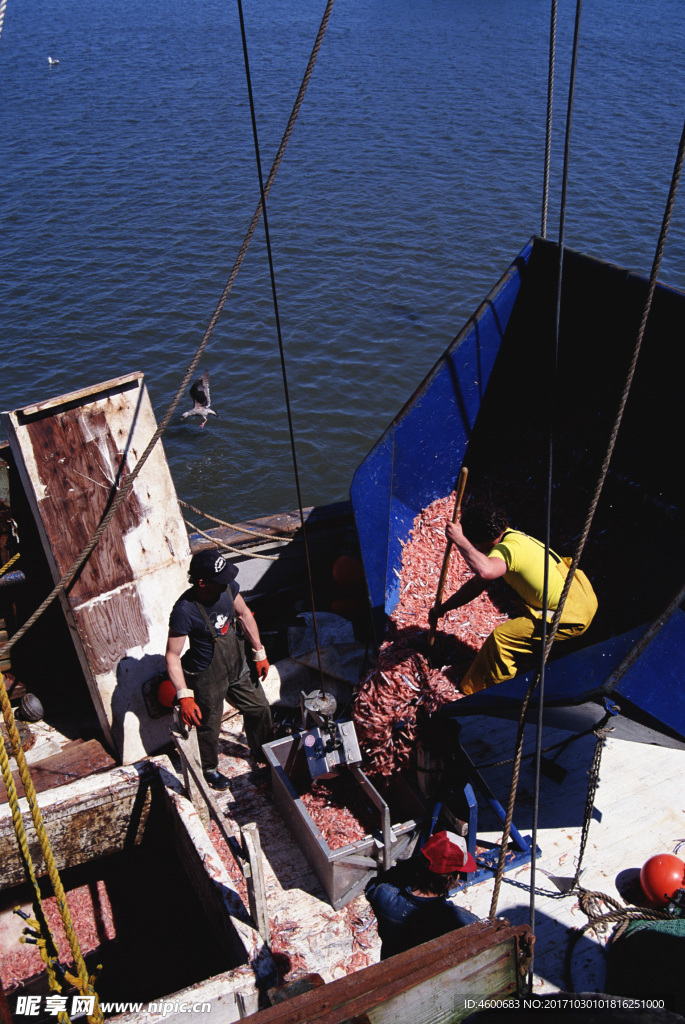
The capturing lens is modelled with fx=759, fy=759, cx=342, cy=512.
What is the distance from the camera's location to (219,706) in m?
4.64

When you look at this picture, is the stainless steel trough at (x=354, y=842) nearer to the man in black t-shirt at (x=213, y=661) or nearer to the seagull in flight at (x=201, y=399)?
the man in black t-shirt at (x=213, y=661)

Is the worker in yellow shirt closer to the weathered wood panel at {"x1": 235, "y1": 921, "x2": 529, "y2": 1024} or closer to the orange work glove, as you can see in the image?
the orange work glove

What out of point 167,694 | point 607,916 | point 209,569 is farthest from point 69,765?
point 607,916

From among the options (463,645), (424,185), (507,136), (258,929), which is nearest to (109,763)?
(258,929)

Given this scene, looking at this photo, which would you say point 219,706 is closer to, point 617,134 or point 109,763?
point 109,763

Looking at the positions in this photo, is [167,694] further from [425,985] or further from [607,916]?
[425,985]

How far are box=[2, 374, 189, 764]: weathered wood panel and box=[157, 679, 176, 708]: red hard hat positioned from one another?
23 centimetres

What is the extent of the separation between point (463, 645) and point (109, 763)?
→ 8.09ft

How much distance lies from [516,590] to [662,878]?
165cm

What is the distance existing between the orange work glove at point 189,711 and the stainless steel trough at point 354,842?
46 cm

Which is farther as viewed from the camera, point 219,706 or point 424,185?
point 424,185

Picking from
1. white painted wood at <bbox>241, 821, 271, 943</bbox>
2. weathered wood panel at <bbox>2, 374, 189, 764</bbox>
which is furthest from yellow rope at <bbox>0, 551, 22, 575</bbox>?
white painted wood at <bbox>241, 821, 271, 943</bbox>

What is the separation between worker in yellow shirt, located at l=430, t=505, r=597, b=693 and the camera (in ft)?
13.5

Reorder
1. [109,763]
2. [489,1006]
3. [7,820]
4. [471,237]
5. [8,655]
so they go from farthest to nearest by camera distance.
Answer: [471,237] < [8,655] < [109,763] < [7,820] < [489,1006]
